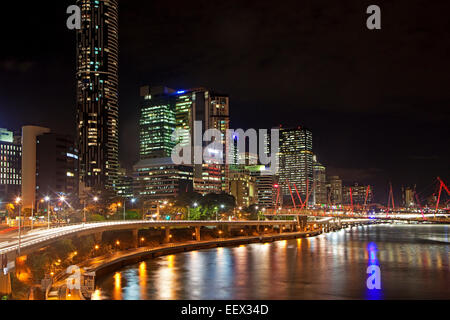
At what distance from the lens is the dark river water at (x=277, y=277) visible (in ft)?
176

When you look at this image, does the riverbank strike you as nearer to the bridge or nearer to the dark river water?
the dark river water

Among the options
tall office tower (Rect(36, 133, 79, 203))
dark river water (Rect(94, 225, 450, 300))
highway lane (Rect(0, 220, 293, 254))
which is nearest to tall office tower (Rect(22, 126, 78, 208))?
tall office tower (Rect(36, 133, 79, 203))

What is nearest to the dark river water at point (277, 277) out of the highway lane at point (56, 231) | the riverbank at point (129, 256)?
the riverbank at point (129, 256)

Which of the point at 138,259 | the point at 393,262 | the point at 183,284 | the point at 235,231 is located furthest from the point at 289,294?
the point at 235,231

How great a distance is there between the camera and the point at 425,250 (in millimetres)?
104688

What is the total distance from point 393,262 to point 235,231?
75.4 metres

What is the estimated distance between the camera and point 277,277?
220ft

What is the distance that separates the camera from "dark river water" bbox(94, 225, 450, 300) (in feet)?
176

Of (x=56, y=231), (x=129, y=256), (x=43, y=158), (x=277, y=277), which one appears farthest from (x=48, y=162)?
(x=277, y=277)

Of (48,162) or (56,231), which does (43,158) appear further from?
(56,231)

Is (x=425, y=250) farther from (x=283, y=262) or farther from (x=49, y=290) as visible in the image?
(x=49, y=290)
